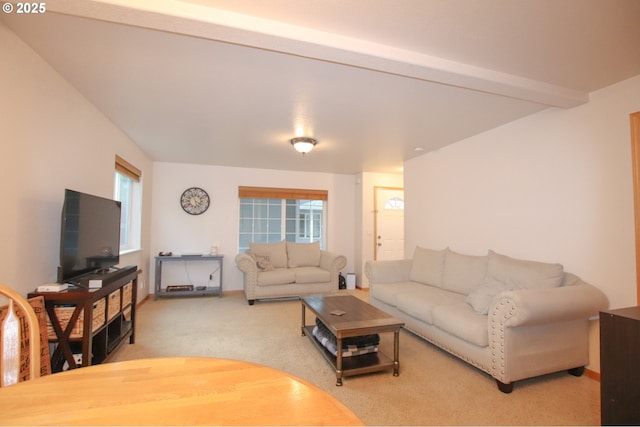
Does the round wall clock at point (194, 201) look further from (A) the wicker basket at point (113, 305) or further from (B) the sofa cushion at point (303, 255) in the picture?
(A) the wicker basket at point (113, 305)

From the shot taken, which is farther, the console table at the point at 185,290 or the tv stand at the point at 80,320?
the console table at the point at 185,290

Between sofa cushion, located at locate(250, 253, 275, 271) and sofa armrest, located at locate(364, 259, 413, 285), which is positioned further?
sofa cushion, located at locate(250, 253, 275, 271)

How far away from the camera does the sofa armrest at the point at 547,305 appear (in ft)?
7.07

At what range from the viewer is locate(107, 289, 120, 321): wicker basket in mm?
2520

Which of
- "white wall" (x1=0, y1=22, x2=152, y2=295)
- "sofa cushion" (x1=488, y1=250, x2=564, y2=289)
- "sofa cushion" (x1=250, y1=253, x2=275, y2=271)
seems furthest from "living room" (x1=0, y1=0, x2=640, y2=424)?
"sofa cushion" (x1=250, y1=253, x2=275, y2=271)

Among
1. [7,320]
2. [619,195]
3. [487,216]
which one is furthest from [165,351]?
[619,195]

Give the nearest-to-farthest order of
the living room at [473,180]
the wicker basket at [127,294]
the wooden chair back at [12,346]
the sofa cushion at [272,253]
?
the wooden chair back at [12,346]
the living room at [473,180]
the wicker basket at [127,294]
the sofa cushion at [272,253]

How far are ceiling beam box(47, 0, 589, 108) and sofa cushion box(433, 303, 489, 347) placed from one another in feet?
5.85

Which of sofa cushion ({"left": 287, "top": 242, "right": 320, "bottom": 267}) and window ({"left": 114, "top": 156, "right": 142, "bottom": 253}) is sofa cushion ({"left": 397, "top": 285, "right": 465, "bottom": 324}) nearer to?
sofa cushion ({"left": 287, "top": 242, "right": 320, "bottom": 267})

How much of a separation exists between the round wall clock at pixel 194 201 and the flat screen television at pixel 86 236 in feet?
8.00

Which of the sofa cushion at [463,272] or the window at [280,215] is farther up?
the window at [280,215]

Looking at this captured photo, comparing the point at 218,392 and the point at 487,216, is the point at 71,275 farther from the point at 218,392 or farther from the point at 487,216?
the point at 487,216

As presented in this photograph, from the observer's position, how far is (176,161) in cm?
530

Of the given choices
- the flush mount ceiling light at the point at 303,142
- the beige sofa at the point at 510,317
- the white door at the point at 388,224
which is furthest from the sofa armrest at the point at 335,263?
the flush mount ceiling light at the point at 303,142
